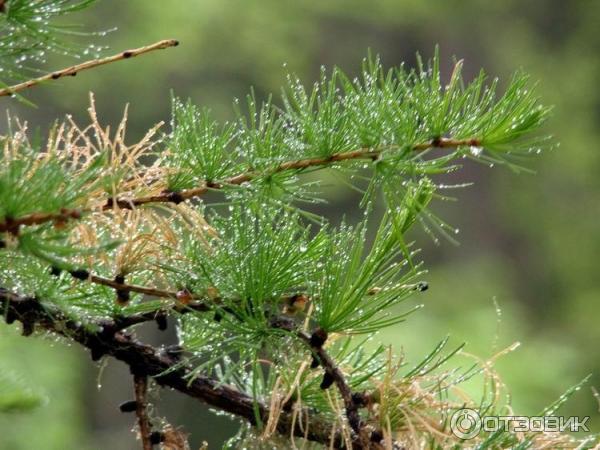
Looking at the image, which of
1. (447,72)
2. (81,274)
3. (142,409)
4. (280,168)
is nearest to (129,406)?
(142,409)

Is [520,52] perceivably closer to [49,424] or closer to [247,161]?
[49,424]

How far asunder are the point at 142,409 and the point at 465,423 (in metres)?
0.37

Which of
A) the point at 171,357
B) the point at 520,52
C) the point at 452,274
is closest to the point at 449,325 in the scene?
the point at 452,274

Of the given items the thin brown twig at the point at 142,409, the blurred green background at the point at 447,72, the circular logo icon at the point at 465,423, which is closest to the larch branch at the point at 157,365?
the thin brown twig at the point at 142,409

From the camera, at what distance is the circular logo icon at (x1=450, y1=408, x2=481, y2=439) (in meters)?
1.17

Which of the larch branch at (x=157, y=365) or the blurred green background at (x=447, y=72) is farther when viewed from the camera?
the blurred green background at (x=447, y=72)

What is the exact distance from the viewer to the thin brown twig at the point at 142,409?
3.76 ft

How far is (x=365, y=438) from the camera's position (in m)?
1.10

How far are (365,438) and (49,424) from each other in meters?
5.45

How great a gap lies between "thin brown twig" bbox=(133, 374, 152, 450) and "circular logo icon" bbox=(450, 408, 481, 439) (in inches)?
13.6

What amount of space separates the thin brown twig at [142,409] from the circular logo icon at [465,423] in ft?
1.13

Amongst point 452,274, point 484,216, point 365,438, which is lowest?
point 365,438

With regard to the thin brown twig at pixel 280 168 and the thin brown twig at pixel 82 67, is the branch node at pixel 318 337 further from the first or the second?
the thin brown twig at pixel 82 67

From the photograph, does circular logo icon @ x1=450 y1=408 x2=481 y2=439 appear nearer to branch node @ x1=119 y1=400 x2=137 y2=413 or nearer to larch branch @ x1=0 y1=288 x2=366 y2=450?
larch branch @ x1=0 y1=288 x2=366 y2=450
